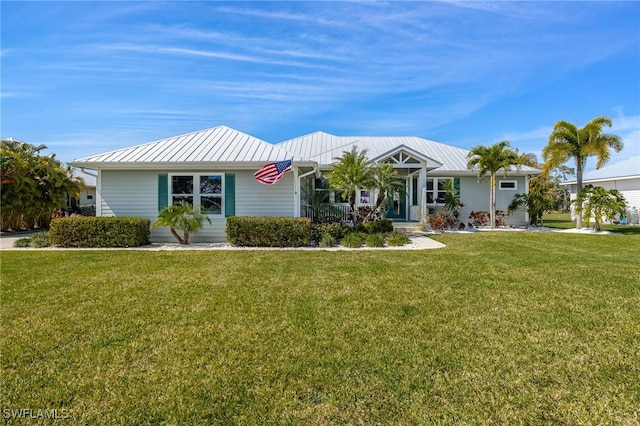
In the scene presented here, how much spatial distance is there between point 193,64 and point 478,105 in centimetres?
1415

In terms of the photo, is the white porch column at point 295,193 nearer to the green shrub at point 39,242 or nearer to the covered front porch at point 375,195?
the covered front porch at point 375,195

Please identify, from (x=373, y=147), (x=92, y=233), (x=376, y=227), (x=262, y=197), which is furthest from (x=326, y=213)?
(x=92, y=233)

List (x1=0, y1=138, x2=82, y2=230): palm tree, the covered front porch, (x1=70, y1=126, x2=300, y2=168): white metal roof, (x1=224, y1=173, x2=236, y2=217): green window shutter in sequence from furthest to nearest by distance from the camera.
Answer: the covered front porch < (x1=0, y1=138, x2=82, y2=230): palm tree < (x1=224, y1=173, x2=236, y2=217): green window shutter < (x1=70, y1=126, x2=300, y2=168): white metal roof

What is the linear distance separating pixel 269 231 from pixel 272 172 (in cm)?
208

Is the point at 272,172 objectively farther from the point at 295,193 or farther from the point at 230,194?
the point at 230,194

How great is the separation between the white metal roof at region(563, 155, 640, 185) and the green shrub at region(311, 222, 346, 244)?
21356 mm

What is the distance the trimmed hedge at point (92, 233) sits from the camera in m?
11.2

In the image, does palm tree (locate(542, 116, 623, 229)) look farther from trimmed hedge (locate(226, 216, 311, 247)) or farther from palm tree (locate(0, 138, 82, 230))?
palm tree (locate(0, 138, 82, 230))

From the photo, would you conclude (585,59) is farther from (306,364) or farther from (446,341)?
(306,364)

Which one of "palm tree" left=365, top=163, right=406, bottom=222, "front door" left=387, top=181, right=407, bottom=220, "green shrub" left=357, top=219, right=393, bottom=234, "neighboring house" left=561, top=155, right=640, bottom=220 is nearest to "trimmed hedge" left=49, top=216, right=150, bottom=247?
"green shrub" left=357, top=219, right=393, bottom=234

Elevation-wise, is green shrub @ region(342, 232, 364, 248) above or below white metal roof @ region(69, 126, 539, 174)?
below

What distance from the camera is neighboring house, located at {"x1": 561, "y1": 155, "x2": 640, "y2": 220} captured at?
2175cm

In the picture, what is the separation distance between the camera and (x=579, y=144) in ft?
55.9

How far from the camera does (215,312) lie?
4.77 metres
